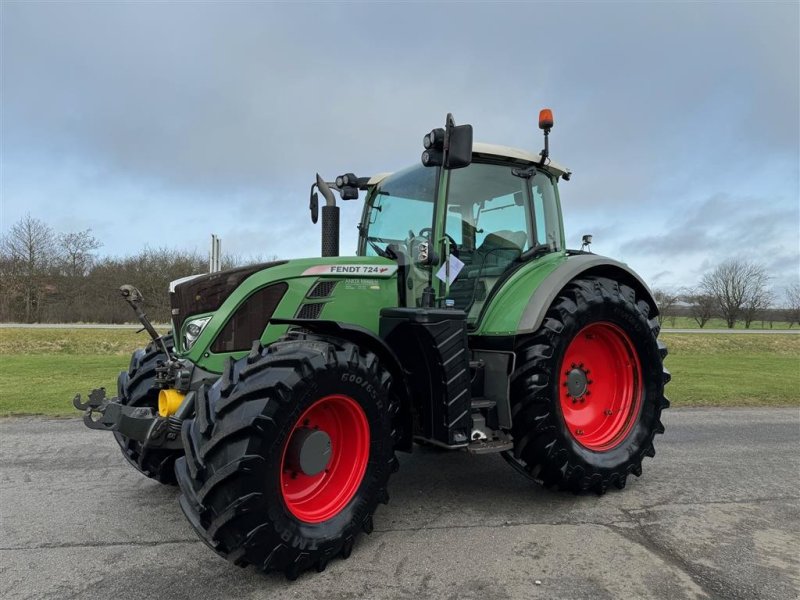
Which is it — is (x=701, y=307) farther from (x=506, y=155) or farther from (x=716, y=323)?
(x=506, y=155)

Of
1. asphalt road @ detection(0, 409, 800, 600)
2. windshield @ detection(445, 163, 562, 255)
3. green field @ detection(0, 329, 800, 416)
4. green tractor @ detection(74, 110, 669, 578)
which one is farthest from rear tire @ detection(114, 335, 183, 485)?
green field @ detection(0, 329, 800, 416)

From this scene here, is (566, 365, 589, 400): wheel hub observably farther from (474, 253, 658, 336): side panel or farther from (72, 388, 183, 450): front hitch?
(72, 388, 183, 450): front hitch

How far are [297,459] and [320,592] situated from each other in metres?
0.63

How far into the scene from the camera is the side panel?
3.77 m

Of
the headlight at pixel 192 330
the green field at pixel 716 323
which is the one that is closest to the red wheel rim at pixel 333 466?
the headlight at pixel 192 330

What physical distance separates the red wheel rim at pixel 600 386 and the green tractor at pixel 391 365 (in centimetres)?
2

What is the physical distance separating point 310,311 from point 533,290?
159 cm

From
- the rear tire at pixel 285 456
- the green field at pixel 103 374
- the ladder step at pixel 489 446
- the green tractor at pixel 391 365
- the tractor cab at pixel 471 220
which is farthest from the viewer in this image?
the green field at pixel 103 374

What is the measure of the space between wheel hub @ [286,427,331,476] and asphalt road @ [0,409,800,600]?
52 centimetres

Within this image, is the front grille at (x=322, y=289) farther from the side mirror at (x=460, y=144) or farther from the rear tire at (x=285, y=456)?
the side mirror at (x=460, y=144)

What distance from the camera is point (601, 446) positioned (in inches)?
165

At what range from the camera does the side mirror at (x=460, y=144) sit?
3383 millimetres

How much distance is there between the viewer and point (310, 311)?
340 cm

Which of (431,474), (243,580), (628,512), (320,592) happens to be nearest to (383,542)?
(320,592)
